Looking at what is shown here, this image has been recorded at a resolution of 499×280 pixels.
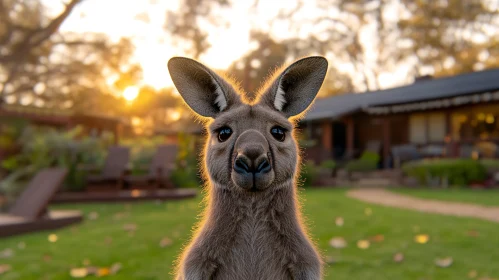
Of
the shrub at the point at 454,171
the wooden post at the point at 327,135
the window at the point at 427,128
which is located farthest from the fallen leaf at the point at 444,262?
the wooden post at the point at 327,135

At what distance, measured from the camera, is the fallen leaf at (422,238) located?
20.5 ft

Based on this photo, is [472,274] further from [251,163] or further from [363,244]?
[251,163]

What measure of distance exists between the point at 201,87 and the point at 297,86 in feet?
1.20

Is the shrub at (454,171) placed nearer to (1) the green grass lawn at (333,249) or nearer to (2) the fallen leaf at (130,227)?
(1) the green grass lawn at (333,249)

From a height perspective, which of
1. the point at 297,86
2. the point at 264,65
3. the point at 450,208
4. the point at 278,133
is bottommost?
the point at 450,208

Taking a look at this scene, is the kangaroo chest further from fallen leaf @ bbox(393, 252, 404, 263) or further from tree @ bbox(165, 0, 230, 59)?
tree @ bbox(165, 0, 230, 59)

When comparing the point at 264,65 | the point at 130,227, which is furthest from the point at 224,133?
the point at 264,65

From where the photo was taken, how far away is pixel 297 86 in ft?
5.07

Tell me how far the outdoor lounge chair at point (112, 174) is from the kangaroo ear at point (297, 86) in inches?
517

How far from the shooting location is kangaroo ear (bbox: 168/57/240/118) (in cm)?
148

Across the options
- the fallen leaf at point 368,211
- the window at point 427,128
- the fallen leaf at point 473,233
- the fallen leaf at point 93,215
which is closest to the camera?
the fallen leaf at point 473,233

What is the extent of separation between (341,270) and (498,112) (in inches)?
831

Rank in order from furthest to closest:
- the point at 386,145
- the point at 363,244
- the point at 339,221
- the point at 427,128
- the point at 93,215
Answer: the point at 386,145, the point at 427,128, the point at 93,215, the point at 339,221, the point at 363,244

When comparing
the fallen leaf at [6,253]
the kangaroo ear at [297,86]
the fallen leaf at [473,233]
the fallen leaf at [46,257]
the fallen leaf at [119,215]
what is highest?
the kangaroo ear at [297,86]
